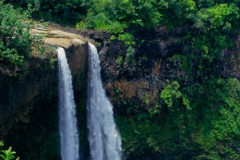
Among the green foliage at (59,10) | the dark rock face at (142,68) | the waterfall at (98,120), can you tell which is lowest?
the waterfall at (98,120)

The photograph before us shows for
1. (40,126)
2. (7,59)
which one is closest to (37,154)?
(40,126)

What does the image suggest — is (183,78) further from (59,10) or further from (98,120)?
(59,10)

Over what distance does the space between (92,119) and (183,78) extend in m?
5.37

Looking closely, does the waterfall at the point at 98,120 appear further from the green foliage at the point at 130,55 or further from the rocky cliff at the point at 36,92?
the green foliage at the point at 130,55

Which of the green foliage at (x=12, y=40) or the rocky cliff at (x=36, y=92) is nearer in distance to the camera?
the green foliage at (x=12, y=40)

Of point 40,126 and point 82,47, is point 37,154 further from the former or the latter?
point 82,47

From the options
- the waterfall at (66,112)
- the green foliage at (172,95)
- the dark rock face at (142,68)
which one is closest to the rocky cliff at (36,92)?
the waterfall at (66,112)

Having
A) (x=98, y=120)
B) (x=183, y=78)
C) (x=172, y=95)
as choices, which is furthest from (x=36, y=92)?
(x=183, y=78)

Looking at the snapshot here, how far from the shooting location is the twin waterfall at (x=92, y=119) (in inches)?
539

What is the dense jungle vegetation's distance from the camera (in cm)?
1791

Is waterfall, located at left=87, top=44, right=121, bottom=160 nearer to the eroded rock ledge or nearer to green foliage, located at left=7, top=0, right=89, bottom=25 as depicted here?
the eroded rock ledge

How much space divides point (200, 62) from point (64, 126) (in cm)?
852

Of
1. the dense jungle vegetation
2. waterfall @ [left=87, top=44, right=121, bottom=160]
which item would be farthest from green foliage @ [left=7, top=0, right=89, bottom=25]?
waterfall @ [left=87, top=44, right=121, bottom=160]

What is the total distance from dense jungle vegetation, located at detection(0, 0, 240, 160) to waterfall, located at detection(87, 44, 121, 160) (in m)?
0.86
